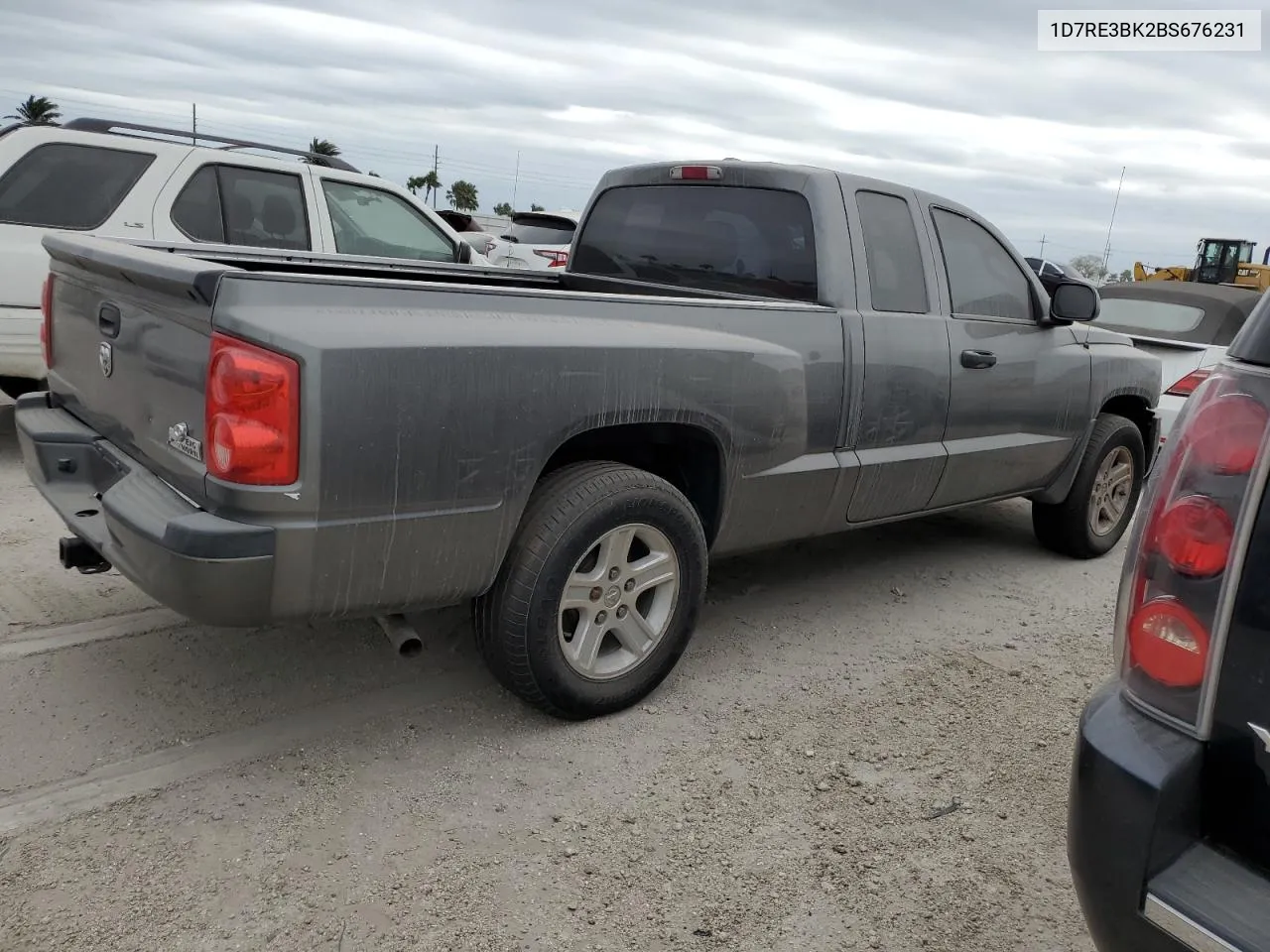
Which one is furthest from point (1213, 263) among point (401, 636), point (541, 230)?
point (401, 636)

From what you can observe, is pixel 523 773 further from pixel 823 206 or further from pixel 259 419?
pixel 823 206

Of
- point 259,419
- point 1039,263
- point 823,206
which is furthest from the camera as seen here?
point 1039,263

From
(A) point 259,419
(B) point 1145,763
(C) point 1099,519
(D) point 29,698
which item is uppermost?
(A) point 259,419

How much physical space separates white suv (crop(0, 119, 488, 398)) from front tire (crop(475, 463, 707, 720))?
328cm

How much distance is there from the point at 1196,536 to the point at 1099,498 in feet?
13.8

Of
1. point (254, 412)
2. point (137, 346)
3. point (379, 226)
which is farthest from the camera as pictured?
point (379, 226)

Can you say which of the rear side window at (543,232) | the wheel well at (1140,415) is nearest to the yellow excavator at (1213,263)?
the rear side window at (543,232)

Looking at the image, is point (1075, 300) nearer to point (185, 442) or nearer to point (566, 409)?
point (566, 409)

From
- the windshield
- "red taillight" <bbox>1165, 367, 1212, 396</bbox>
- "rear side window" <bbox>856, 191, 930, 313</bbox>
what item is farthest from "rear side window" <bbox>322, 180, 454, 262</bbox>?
"red taillight" <bbox>1165, 367, 1212, 396</bbox>

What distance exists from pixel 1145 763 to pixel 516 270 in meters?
3.94

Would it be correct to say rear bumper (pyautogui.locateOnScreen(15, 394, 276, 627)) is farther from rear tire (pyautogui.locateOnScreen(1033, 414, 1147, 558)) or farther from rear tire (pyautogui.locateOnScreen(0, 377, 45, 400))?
rear tire (pyautogui.locateOnScreen(1033, 414, 1147, 558))

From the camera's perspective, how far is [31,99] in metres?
58.1

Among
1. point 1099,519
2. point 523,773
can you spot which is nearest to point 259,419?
point 523,773

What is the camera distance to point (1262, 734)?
1.67 meters
